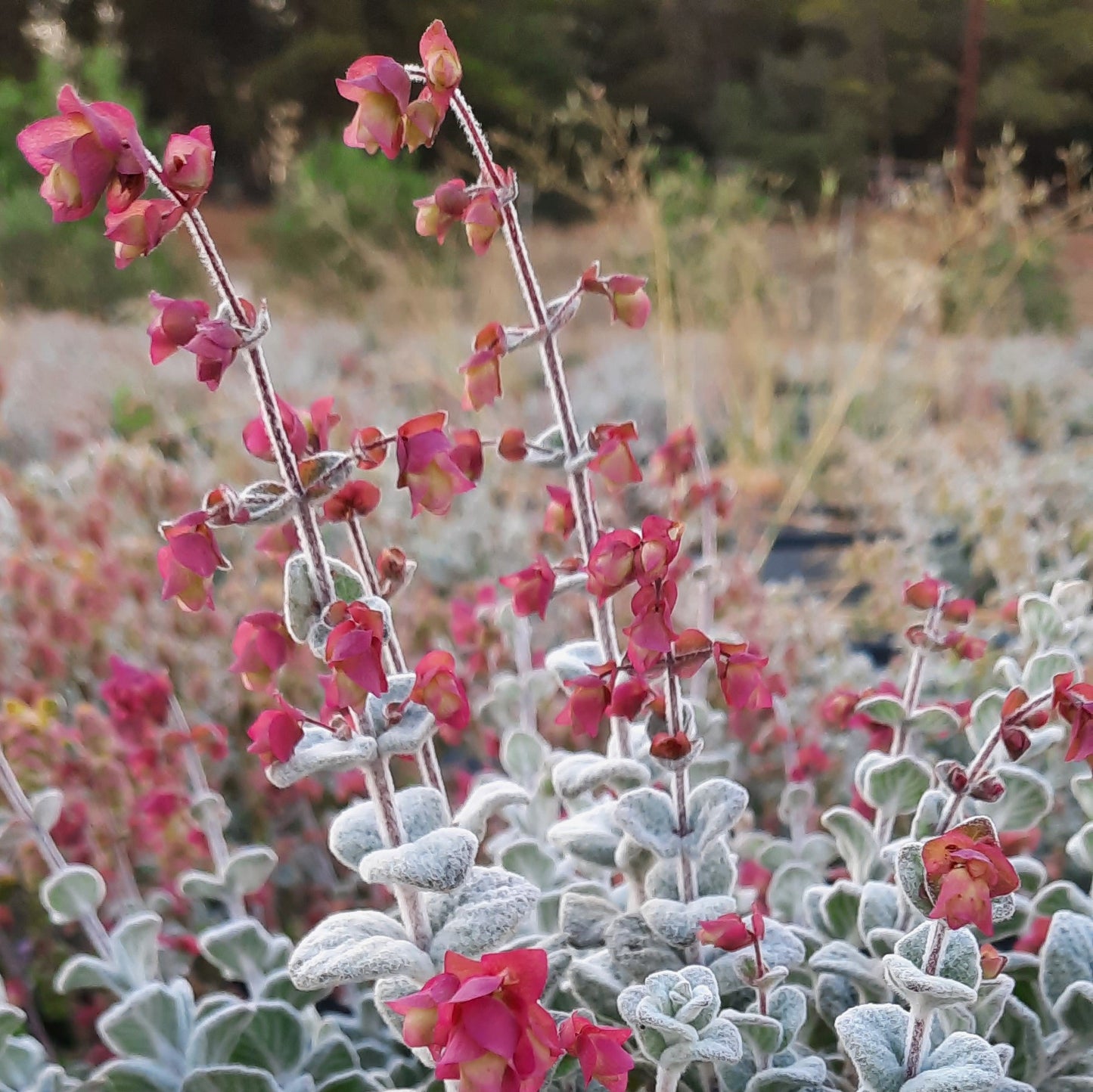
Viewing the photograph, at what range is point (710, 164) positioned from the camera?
4270mm

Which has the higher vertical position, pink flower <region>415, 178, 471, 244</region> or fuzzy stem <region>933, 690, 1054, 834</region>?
pink flower <region>415, 178, 471, 244</region>

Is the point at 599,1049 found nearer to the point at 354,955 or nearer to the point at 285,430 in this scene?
the point at 354,955

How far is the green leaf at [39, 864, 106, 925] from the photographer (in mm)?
664

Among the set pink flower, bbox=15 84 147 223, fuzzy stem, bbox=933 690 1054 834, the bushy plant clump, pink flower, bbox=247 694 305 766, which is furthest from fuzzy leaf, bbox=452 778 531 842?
pink flower, bbox=15 84 147 223

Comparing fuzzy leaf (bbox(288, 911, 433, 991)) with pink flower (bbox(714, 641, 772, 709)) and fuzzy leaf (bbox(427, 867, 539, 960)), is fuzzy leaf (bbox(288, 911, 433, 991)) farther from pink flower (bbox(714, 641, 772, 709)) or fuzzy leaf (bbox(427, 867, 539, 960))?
pink flower (bbox(714, 641, 772, 709))

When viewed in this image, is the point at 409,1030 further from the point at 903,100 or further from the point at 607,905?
the point at 903,100

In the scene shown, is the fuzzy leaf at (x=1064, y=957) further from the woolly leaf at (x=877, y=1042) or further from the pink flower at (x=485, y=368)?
the pink flower at (x=485, y=368)

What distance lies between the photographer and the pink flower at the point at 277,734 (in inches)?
16.9

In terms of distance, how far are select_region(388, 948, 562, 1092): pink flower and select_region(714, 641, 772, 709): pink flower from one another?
0.17 meters

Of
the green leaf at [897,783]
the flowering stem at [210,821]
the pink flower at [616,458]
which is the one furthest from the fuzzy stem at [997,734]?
the flowering stem at [210,821]

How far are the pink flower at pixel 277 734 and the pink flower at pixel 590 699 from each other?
132 mm

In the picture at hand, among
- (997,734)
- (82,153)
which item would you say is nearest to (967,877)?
(997,734)

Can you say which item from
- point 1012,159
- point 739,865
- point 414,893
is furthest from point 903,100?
point 414,893

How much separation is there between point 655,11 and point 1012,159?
2651 mm
